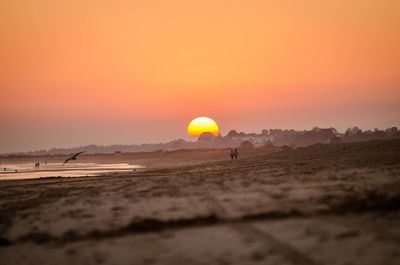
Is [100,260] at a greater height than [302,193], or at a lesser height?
lesser

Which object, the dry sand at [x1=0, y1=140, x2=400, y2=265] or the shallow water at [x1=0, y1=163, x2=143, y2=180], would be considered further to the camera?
the shallow water at [x1=0, y1=163, x2=143, y2=180]

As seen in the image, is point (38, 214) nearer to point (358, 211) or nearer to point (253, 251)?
point (253, 251)

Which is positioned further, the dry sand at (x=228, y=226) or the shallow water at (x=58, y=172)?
the shallow water at (x=58, y=172)

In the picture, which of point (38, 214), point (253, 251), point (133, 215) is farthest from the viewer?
point (38, 214)

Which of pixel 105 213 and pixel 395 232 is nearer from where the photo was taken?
pixel 395 232

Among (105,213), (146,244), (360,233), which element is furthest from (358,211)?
(105,213)

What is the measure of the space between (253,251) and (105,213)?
17.1 ft

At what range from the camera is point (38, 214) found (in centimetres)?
1190

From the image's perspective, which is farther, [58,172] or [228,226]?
[58,172]

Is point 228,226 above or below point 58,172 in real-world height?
below

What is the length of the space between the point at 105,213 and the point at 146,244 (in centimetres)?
304

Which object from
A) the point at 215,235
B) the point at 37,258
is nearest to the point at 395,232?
the point at 215,235

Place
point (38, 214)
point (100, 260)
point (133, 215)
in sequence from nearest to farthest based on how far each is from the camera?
point (100, 260), point (133, 215), point (38, 214)

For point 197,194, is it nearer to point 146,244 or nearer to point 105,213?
point 105,213
